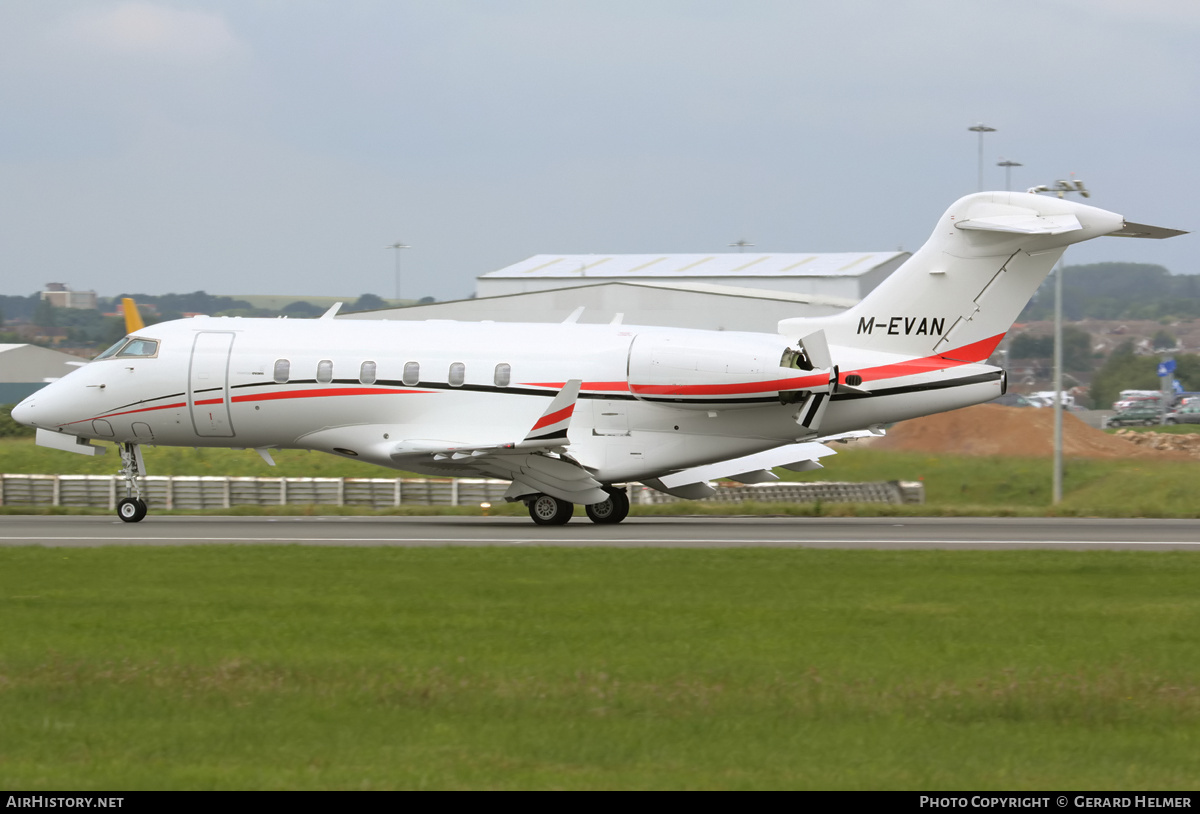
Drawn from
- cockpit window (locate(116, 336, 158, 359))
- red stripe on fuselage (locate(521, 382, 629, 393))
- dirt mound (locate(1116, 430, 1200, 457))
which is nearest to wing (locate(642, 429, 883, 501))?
red stripe on fuselage (locate(521, 382, 629, 393))

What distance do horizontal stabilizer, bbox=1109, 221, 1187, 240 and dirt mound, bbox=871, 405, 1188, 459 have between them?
17.8 m

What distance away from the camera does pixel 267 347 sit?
27.5 metres

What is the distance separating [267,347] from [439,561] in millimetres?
10258

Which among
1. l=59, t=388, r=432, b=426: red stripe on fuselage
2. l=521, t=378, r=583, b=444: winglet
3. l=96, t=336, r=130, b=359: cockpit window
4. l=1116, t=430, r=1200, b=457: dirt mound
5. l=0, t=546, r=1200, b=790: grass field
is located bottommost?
l=1116, t=430, r=1200, b=457: dirt mound

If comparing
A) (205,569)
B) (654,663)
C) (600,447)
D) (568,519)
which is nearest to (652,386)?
(600,447)

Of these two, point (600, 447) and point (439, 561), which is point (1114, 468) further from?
point (439, 561)

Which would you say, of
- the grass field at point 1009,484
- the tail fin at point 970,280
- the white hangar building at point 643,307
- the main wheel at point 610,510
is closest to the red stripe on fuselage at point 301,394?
the main wheel at point 610,510

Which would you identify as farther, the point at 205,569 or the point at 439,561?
the point at 439,561

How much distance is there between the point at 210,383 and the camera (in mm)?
27594

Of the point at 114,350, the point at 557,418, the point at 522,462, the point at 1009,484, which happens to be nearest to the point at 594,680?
the point at 557,418

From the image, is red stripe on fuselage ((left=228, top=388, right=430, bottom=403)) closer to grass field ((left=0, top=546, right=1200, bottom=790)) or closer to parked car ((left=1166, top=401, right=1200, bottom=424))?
grass field ((left=0, top=546, right=1200, bottom=790))

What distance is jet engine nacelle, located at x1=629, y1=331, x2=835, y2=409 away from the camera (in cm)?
2550

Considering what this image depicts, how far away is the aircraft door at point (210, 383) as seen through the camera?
27.6 metres

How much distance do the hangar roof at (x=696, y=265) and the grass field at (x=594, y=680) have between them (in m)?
54.6
